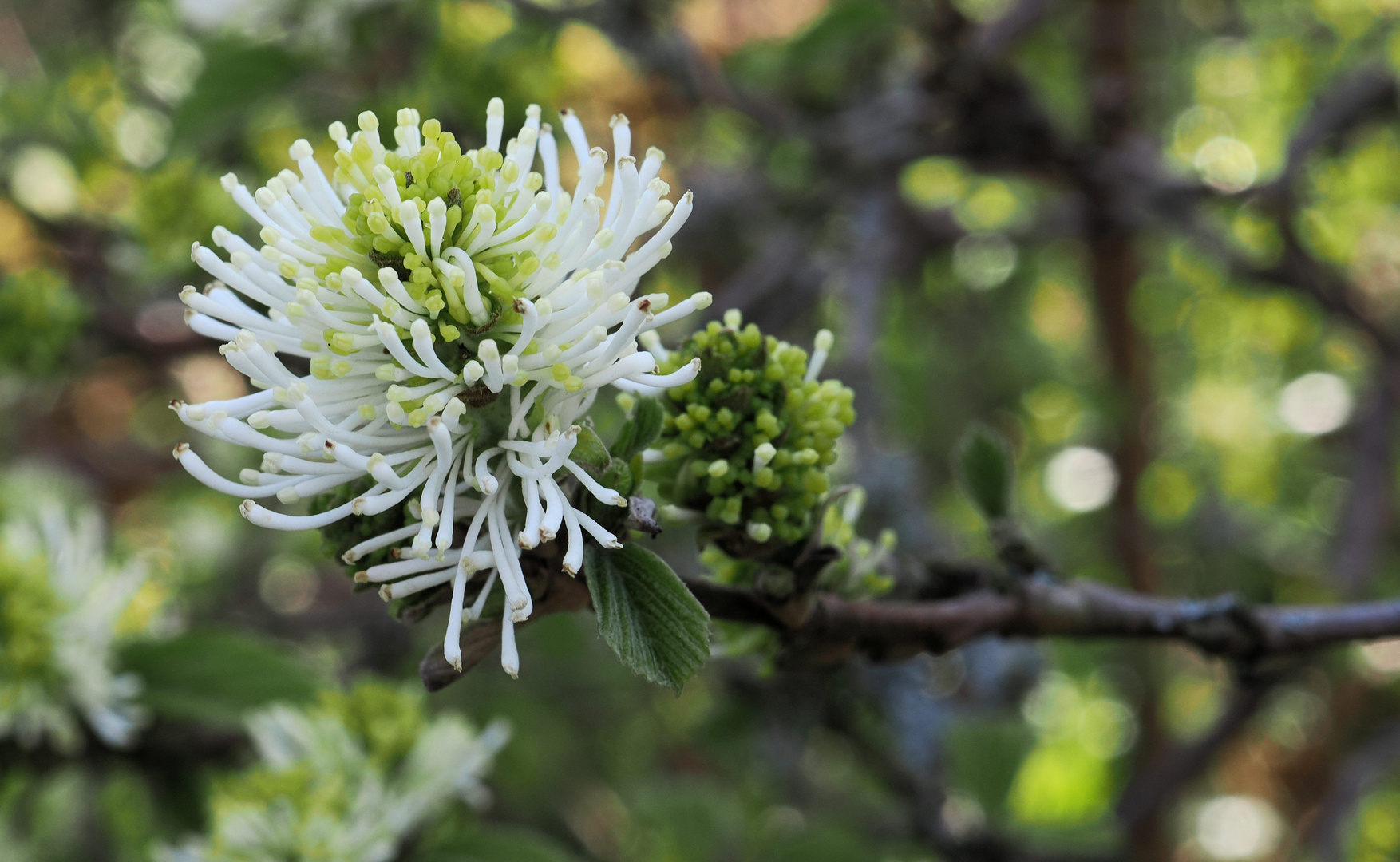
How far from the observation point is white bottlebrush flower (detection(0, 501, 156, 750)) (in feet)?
2.82

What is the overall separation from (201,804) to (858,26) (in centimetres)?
113

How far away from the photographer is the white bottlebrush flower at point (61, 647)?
0.86 meters

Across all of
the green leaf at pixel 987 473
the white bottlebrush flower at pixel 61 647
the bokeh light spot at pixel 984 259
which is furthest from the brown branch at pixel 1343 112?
the white bottlebrush flower at pixel 61 647

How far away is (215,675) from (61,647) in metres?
0.13

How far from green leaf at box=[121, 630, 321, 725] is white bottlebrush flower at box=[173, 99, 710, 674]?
0.45 m

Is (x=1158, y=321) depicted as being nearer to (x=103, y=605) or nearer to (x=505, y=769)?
(x=505, y=769)

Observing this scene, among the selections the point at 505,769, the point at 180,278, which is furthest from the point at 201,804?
the point at 505,769

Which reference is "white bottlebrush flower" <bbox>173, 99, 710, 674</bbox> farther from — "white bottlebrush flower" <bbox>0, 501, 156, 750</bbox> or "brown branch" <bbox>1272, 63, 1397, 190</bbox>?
"brown branch" <bbox>1272, 63, 1397, 190</bbox>

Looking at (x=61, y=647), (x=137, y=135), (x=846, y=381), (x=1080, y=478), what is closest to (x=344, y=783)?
(x=61, y=647)

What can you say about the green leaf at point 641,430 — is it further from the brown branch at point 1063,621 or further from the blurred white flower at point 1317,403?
the blurred white flower at point 1317,403

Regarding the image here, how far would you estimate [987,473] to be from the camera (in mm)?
640

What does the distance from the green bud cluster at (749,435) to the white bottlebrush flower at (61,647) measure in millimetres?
634

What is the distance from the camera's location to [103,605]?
0.90m

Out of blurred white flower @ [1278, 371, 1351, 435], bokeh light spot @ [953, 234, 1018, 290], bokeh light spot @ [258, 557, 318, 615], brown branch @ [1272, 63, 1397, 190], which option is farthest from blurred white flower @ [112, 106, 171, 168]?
blurred white flower @ [1278, 371, 1351, 435]
